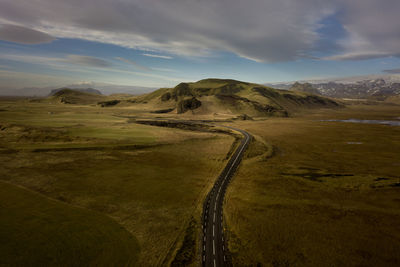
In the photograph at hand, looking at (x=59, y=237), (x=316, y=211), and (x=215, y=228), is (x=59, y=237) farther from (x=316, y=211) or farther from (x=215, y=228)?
(x=316, y=211)

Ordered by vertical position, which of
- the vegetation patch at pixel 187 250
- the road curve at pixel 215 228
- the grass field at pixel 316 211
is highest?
the grass field at pixel 316 211

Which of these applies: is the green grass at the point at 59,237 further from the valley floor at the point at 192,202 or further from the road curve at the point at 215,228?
the road curve at the point at 215,228

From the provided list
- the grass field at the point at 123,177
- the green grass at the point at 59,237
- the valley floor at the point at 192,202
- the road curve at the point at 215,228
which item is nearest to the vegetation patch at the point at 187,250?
the valley floor at the point at 192,202

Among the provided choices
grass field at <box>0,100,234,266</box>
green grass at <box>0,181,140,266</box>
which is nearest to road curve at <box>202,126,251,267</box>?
grass field at <box>0,100,234,266</box>

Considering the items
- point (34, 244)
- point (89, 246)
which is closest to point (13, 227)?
point (34, 244)

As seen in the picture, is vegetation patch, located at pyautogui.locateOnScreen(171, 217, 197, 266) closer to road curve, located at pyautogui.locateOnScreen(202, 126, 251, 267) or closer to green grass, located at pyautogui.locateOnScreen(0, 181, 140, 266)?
road curve, located at pyautogui.locateOnScreen(202, 126, 251, 267)

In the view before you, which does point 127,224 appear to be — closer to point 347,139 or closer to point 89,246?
point 89,246
